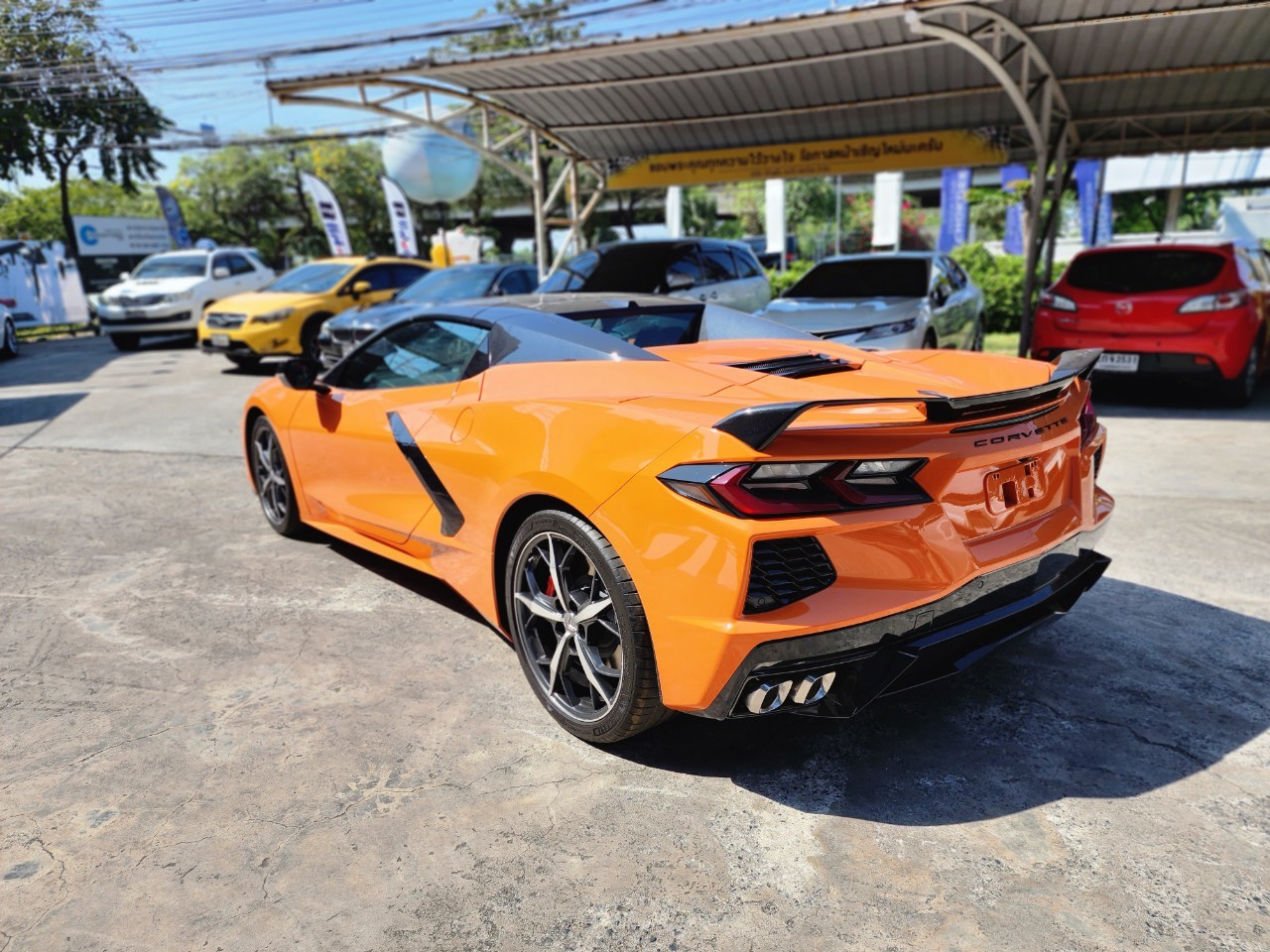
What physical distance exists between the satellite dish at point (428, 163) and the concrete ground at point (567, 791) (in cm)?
2862

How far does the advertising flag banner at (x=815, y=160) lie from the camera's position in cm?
1345

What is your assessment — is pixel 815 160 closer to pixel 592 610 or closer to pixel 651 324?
pixel 651 324

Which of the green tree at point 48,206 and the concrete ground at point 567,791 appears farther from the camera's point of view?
the green tree at point 48,206

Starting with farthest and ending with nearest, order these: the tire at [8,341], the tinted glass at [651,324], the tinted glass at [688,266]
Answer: the tire at [8,341] < the tinted glass at [688,266] < the tinted glass at [651,324]

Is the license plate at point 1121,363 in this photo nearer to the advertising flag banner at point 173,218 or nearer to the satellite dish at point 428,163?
the satellite dish at point 428,163

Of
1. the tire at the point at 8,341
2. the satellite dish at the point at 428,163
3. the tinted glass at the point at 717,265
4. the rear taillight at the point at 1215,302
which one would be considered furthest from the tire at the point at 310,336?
the satellite dish at the point at 428,163

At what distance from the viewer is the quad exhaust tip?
7.88 feet

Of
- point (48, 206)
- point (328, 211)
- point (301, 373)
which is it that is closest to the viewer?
point (301, 373)

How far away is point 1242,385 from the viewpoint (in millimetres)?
8609

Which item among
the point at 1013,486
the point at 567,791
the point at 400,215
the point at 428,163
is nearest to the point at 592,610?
the point at 567,791

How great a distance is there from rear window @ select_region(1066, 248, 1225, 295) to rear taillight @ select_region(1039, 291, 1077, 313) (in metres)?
0.19

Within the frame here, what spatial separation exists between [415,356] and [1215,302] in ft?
24.2

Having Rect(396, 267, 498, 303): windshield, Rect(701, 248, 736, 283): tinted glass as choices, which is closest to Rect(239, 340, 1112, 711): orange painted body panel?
Rect(701, 248, 736, 283): tinted glass

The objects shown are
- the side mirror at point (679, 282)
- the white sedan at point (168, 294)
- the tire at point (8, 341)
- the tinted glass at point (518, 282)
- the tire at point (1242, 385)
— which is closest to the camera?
the tire at point (1242, 385)
